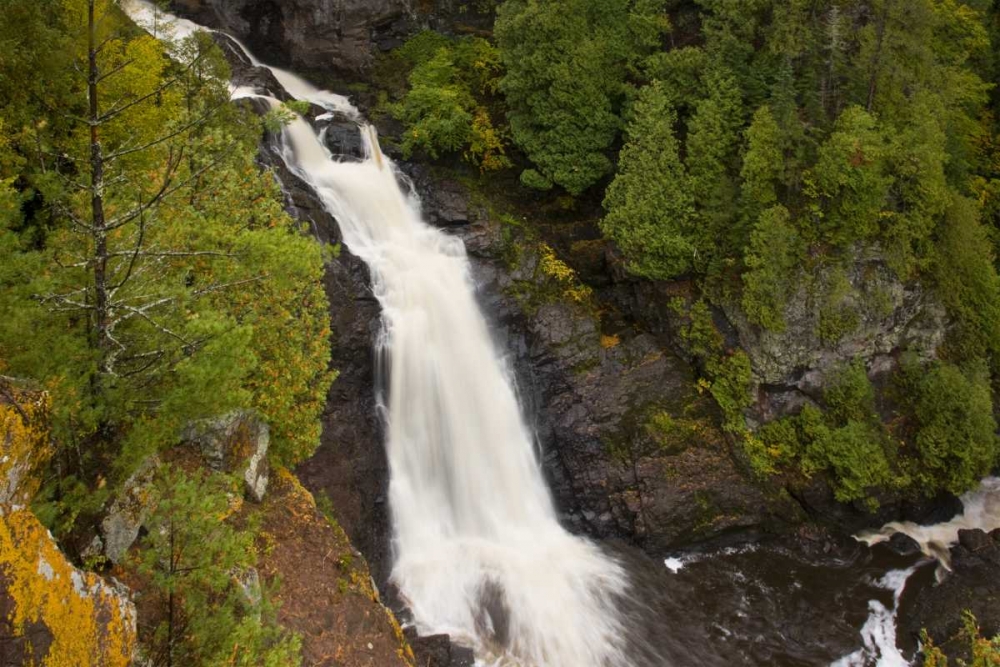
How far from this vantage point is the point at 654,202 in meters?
17.7

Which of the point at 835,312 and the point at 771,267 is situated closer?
the point at 771,267

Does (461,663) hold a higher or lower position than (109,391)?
lower

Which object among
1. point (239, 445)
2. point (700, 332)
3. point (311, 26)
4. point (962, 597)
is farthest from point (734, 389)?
point (311, 26)

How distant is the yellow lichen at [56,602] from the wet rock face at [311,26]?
2441 centimetres

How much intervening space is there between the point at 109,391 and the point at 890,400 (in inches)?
759

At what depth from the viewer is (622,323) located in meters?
18.8

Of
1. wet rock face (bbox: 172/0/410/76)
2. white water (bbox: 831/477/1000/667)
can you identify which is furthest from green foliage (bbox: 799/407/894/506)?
wet rock face (bbox: 172/0/410/76)

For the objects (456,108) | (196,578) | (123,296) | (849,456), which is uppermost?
(456,108)

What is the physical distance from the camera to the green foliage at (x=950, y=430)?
16.4 m

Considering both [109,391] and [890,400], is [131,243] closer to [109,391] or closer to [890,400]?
[109,391]

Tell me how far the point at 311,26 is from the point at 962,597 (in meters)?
29.7

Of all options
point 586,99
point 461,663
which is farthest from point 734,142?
point 461,663

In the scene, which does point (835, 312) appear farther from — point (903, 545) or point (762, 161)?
point (903, 545)

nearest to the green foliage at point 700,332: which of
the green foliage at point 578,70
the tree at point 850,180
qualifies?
the tree at point 850,180
